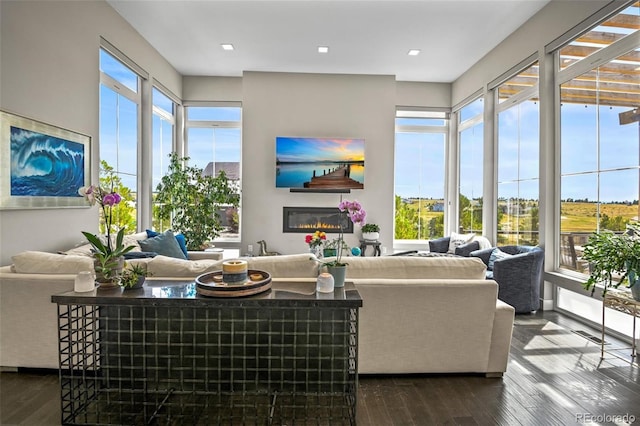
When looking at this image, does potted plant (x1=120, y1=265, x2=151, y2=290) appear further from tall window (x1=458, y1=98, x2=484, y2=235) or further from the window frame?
the window frame

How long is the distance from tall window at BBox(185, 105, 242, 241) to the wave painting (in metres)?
3.32

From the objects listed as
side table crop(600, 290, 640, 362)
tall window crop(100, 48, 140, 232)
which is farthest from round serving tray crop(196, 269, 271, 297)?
tall window crop(100, 48, 140, 232)

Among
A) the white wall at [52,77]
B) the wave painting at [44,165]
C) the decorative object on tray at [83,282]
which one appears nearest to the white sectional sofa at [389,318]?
the decorative object on tray at [83,282]

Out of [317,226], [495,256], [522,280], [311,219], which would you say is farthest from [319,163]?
[522,280]

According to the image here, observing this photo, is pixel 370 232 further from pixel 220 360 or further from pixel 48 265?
pixel 48 265

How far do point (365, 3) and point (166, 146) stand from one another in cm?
411

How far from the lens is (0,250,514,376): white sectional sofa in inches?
97.3

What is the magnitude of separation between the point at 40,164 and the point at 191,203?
Answer: 2.86 metres

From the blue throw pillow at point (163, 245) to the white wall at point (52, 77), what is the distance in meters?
0.71

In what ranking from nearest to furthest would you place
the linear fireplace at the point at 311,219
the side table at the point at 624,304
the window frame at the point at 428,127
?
the side table at the point at 624,304 → the linear fireplace at the point at 311,219 → the window frame at the point at 428,127

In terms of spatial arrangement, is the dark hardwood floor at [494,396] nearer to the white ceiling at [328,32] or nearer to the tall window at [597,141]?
the tall window at [597,141]

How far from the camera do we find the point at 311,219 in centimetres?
651

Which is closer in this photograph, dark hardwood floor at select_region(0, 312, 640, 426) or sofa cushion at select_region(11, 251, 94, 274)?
dark hardwood floor at select_region(0, 312, 640, 426)

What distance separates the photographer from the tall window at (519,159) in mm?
4574
